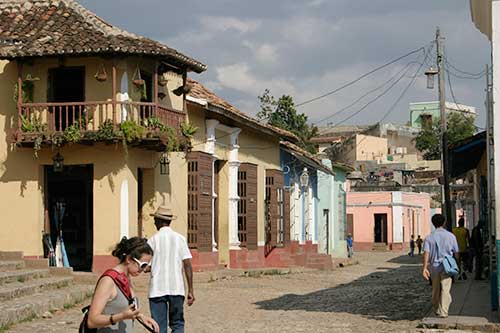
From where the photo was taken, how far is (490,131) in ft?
45.4

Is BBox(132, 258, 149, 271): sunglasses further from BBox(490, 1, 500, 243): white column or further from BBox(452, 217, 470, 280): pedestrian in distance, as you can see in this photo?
BBox(452, 217, 470, 280): pedestrian in distance

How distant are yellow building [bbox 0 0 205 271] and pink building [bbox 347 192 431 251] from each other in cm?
3258

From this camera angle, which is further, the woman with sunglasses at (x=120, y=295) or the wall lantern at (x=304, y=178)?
the wall lantern at (x=304, y=178)

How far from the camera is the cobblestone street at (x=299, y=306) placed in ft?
44.2

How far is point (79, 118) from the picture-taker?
1967 cm

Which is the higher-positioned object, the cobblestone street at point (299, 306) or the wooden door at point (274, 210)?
the wooden door at point (274, 210)

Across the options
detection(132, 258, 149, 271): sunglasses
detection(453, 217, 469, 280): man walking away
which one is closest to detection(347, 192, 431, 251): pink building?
detection(453, 217, 469, 280): man walking away

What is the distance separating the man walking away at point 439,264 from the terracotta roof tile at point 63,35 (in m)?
8.44

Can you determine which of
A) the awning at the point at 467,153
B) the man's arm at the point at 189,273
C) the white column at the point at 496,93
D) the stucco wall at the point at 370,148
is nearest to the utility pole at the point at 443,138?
the awning at the point at 467,153

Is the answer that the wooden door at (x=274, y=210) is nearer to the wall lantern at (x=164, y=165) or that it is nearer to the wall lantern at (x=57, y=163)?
the wall lantern at (x=164, y=165)

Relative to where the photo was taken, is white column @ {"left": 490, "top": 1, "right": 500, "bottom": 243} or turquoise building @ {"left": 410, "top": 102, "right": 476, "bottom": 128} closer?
white column @ {"left": 490, "top": 1, "right": 500, "bottom": 243}

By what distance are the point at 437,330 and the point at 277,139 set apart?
18.7m

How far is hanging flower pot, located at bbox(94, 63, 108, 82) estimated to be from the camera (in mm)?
19359

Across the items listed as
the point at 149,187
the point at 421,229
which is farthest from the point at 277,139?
the point at 421,229
